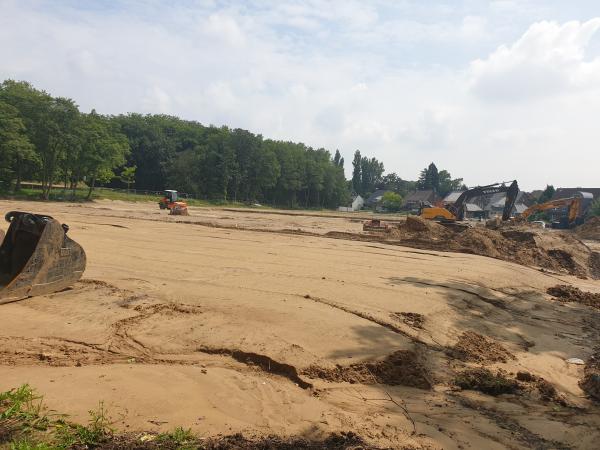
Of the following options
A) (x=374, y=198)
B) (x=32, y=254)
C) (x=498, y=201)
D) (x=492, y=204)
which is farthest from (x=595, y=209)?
(x=374, y=198)

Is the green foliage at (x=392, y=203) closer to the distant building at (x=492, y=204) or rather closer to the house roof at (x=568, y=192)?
the distant building at (x=492, y=204)

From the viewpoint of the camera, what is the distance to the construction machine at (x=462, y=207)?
33397 millimetres

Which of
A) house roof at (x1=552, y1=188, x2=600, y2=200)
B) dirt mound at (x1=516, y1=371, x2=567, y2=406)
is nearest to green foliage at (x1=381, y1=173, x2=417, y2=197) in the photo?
house roof at (x1=552, y1=188, x2=600, y2=200)

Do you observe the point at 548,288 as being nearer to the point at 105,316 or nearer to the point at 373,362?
the point at 373,362

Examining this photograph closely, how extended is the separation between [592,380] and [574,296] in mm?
8544

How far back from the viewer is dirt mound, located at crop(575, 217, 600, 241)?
128ft

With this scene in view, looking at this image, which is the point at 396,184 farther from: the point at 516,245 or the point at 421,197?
the point at 516,245

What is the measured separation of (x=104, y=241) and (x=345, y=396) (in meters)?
12.0

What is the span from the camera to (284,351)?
20.8 ft

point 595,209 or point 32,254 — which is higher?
point 595,209

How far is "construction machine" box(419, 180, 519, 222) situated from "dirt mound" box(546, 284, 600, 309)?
1814 cm

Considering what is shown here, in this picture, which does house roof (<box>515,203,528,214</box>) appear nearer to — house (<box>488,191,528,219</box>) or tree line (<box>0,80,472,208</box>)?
house (<box>488,191,528,219</box>)

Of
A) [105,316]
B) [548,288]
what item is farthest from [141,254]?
[548,288]

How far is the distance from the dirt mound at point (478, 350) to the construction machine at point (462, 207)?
2537cm
